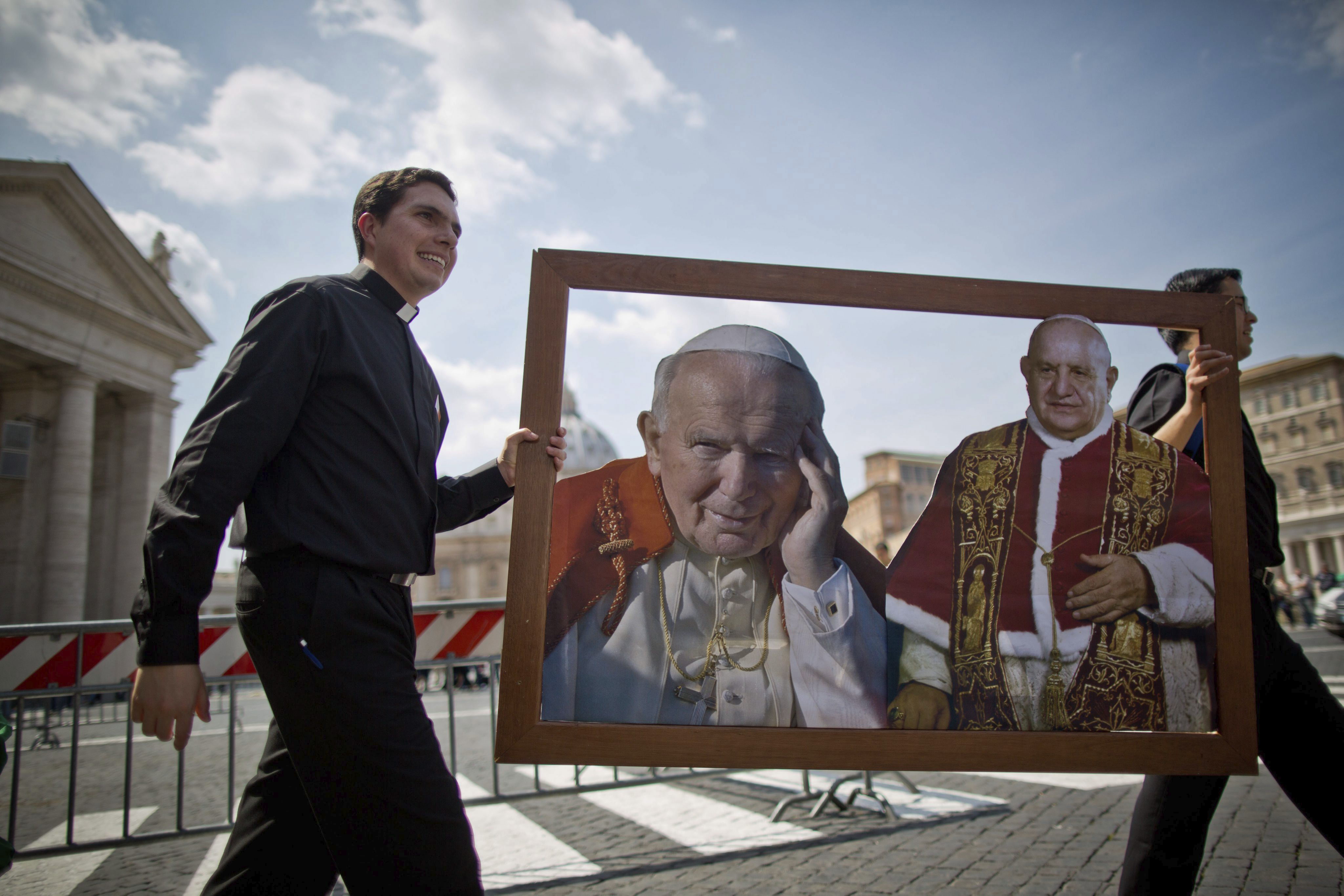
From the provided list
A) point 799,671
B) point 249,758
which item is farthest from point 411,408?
point 249,758

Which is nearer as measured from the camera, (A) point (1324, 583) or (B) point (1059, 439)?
(B) point (1059, 439)

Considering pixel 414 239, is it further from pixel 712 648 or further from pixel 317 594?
pixel 712 648

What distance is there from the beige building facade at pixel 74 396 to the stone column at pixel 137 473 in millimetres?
48

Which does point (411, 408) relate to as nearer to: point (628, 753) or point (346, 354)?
point (346, 354)

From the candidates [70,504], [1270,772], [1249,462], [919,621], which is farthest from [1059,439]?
[70,504]

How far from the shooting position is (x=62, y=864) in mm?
4238

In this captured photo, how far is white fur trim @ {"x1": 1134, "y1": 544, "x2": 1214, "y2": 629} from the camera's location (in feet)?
7.54

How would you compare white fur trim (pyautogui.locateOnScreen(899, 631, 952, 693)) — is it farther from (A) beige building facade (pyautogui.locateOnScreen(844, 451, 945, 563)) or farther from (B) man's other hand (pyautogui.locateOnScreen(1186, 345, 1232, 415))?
(B) man's other hand (pyautogui.locateOnScreen(1186, 345, 1232, 415))

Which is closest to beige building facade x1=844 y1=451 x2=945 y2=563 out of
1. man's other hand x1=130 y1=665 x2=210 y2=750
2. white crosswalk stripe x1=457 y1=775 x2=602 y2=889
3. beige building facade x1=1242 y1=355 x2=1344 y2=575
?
man's other hand x1=130 y1=665 x2=210 y2=750

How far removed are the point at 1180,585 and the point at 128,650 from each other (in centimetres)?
535

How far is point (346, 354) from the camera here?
188 centimetres

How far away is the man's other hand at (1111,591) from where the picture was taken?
2.27 m

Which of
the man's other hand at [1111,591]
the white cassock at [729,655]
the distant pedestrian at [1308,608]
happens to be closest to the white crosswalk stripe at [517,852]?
the white cassock at [729,655]

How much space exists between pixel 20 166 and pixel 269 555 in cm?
3164
